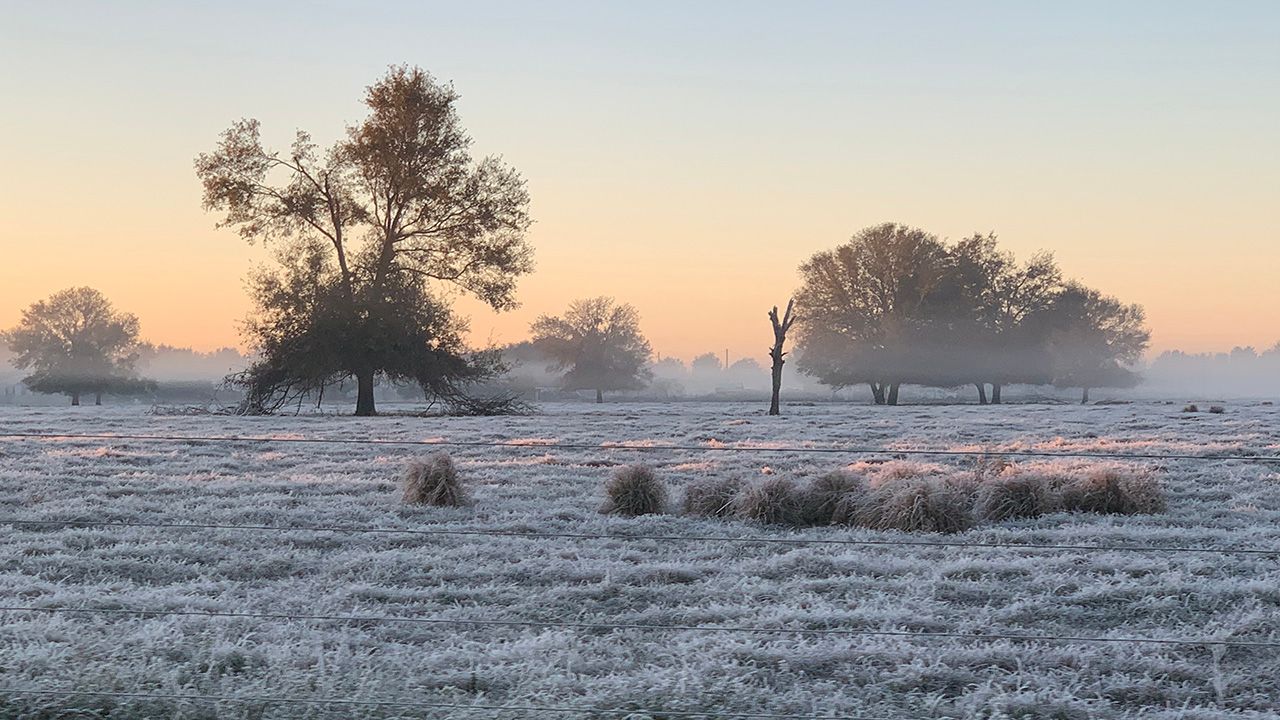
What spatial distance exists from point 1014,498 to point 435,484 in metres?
6.17

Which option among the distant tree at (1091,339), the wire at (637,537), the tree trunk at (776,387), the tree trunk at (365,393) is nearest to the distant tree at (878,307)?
the distant tree at (1091,339)

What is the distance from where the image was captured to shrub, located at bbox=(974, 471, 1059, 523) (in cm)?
1048

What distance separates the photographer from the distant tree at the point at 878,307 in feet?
189

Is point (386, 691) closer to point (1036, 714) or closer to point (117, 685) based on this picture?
point (117, 685)

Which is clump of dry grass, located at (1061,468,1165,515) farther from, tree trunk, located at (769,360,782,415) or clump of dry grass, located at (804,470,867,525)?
tree trunk, located at (769,360,782,415)

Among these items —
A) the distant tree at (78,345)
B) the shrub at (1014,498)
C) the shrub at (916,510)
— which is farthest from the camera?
the distant tree at (78,345)

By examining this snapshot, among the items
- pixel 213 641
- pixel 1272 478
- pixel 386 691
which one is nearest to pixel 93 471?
pixel 213 641

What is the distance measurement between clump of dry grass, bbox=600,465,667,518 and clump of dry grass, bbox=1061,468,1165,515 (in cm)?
430

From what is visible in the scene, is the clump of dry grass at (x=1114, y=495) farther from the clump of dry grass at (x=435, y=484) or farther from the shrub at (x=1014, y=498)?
the clump of dry grass at (x=435, y=484)

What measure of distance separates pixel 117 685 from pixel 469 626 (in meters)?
2.08

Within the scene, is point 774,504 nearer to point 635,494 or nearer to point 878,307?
point 635,494

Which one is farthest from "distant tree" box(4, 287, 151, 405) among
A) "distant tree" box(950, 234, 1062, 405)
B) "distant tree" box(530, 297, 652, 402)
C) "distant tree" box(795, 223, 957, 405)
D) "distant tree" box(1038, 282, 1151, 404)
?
"distant tree" box(1038, 282, 1151, 404)

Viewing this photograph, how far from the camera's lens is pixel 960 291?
58.3m

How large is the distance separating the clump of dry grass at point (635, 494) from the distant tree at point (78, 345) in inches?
2545
